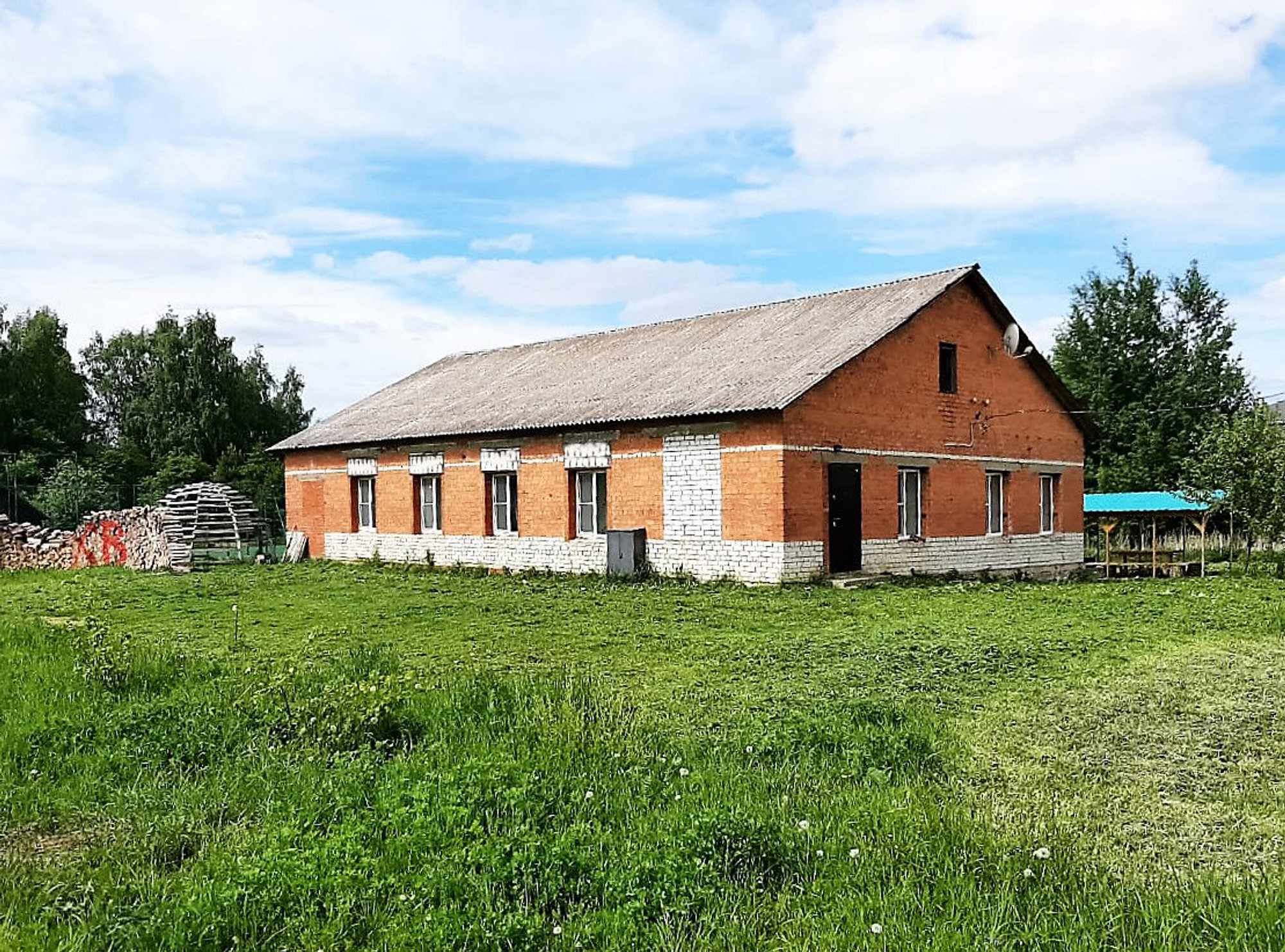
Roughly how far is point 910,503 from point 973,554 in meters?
2.09

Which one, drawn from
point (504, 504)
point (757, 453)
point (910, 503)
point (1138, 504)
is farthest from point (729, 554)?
point (1138, 504)

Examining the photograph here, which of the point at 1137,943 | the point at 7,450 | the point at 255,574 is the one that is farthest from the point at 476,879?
the point at 7,450

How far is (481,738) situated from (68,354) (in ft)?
155

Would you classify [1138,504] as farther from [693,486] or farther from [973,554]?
[693,486]

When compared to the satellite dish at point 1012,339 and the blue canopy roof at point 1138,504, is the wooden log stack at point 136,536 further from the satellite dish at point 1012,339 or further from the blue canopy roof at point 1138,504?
the blue canopy roof at point 1138,504

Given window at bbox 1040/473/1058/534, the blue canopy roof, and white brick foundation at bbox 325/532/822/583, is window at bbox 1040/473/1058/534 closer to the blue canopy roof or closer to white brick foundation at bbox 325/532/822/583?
the blue canopy roof

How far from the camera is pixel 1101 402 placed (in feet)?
145

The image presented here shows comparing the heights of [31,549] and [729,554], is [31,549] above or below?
below

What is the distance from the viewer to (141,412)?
47750 millimetres

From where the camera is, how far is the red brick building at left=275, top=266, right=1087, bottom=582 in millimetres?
18531

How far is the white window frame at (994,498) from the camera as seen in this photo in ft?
74.3

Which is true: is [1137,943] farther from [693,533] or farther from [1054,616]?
[693,533]

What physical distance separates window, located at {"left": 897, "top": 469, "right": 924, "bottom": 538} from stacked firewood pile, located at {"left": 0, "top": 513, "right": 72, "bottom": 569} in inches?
751

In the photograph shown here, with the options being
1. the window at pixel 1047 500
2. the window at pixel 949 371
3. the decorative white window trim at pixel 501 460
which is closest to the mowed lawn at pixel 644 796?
the window at pixel 949 371
